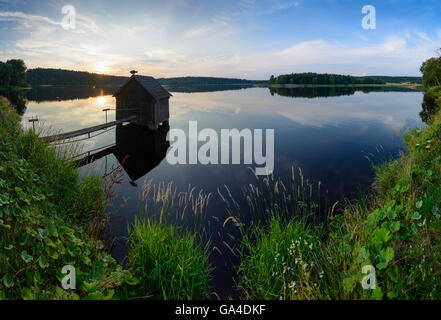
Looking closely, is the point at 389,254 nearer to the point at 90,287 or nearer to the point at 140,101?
the point at 90,287

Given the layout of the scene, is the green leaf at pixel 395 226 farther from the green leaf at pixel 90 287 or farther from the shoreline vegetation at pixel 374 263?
→ the green leaf at pixel 90 287

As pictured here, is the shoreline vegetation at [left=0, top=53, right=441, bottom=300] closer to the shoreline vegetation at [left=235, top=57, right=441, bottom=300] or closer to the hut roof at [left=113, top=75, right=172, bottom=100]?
the shoreline vegetation at [left=235, top=57, right=441, bottom=300]

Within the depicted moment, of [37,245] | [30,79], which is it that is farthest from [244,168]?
[30,79]

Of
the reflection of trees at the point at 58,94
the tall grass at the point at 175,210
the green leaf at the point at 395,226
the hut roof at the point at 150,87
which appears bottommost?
the tall grass at the point at 175,210

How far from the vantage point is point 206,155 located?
19578 millimetres

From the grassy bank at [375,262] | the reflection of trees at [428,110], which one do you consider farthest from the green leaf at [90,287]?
the reflection of trees at [428,110]

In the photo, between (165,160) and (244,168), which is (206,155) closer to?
(165,160)

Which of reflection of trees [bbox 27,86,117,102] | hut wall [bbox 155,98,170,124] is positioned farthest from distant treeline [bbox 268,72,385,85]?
hut wall [bbox 155,98,170,124]

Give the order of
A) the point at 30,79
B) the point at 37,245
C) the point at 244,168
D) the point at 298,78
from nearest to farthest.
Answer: the point at 37,245 < the point at 244,168 < the point at 30,79 < the point at 298,78

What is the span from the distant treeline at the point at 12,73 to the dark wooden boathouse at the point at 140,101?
10486cm

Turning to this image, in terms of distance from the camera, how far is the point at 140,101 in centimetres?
2367

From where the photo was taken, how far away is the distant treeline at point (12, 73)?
95162 mm

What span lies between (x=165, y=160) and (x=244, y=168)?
5.78 meters

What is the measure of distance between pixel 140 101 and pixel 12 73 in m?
108
